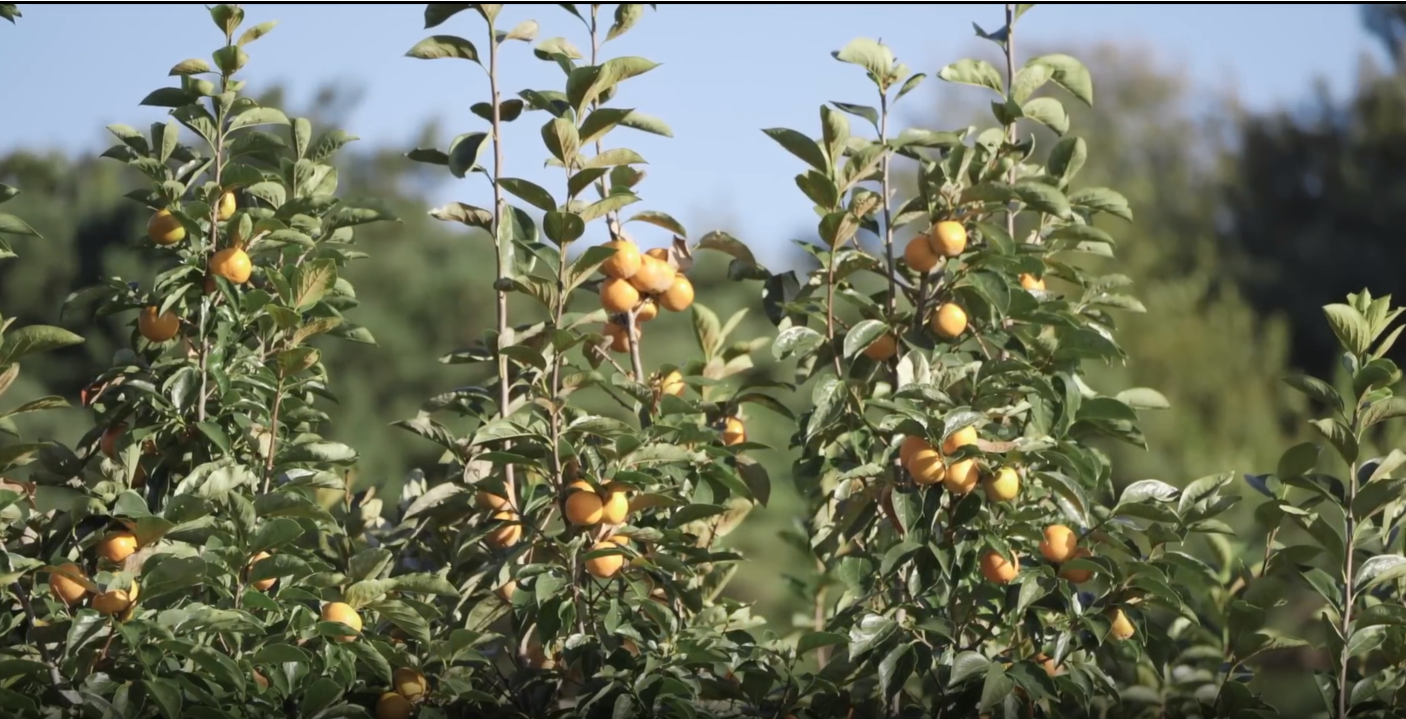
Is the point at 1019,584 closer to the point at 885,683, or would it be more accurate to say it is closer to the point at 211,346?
the point at 885,683

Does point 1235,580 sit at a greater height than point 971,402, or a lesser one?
lesser

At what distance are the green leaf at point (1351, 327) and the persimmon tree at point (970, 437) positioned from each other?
25 cm

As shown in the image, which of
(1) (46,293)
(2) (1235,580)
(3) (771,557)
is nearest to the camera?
(2) (1235,580)

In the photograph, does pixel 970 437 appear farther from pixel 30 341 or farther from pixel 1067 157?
pixel 30 341

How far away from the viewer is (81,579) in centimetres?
156

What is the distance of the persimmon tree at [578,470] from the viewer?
5.54 ft

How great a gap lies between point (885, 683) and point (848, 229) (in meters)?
0.61

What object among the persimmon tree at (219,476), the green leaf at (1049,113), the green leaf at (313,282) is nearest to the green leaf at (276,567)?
the persimmon tree at (219,476)

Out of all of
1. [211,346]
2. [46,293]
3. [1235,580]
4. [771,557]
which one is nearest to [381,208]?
[211,346]

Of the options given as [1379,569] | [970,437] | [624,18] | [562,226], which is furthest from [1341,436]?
[624,18]

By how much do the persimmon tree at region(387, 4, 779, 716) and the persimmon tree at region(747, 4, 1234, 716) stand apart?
0.16 meters

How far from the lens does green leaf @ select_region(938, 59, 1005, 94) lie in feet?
6.23

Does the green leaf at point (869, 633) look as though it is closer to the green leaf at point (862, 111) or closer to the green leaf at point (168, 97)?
the green leaf at point (862, 111)

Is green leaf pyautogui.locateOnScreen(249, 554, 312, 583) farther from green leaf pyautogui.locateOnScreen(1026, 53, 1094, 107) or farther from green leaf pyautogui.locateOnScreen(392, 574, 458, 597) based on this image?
green leaf pyautogui.locateOnScreen(1026, 53, 1094, 107)
